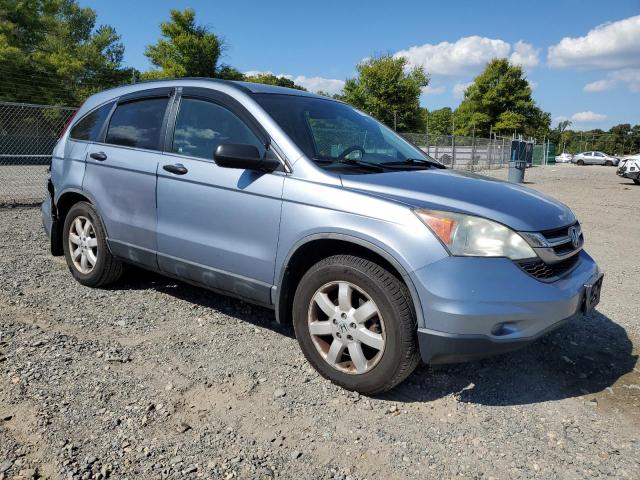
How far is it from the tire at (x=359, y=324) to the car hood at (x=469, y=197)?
0.44 metres

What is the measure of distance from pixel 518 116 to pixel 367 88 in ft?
61.3

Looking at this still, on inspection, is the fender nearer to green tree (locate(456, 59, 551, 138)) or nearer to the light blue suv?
the light blue suv

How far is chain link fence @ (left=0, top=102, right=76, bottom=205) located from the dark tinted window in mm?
5918

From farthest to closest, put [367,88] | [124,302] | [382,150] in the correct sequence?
[367,88] → [124,302] → [382,150]

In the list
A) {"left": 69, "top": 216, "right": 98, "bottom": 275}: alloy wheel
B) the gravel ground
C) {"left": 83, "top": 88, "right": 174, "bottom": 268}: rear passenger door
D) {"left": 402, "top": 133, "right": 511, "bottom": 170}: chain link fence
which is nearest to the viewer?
the gravel ground

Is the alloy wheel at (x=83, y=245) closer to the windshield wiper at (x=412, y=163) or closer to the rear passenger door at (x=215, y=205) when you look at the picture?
the rear passenger door at (x=215, y=205)

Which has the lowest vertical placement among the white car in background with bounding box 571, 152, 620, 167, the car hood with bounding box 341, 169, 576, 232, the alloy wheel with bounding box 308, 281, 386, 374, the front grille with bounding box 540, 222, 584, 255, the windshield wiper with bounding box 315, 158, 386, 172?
the alloy wheel with bounding box 308, 281, 386, 374

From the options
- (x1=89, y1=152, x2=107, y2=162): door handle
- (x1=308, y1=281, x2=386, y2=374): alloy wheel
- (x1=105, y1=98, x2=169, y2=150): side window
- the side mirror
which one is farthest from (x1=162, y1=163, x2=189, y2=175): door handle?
(x1=308, y1=281, x2=386, y2=374): alloy wheel

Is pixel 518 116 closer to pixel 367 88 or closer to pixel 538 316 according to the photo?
pixel 367 88

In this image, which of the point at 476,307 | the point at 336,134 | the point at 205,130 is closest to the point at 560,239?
the point at 476,307

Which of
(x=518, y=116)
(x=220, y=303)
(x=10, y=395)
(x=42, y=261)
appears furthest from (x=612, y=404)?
(x=518, y=116)

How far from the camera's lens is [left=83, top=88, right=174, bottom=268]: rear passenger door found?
4051 millimetres

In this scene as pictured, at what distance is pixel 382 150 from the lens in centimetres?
400

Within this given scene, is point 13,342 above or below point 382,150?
below
